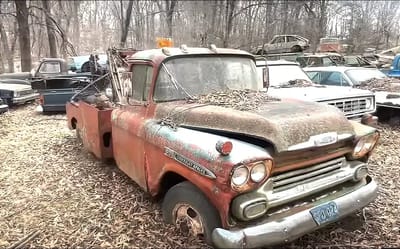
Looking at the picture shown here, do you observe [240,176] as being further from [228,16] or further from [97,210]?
[228,16]

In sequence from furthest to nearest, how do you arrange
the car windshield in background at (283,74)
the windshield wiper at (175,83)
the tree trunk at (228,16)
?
the tree trunk at (228,16) < the car windshield in background at (283,74) < the windshield wiper at (175,83)

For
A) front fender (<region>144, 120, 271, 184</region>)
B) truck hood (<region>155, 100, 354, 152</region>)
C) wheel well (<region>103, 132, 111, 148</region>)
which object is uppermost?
truck hood (<region>155, 100, 354, 152</region>)

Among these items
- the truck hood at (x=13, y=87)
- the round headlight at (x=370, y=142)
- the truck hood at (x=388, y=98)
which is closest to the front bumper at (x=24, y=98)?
the truck hood at (x=13, y=87)

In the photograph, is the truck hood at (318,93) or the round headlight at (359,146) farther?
the truck hood at (318,93)

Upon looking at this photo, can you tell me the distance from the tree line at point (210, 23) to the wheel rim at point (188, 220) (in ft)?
71.4

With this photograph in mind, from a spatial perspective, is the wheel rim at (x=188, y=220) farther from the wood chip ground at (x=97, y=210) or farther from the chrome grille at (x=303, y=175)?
the chrome grille at (x=303, y=175)

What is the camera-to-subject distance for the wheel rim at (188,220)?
11.4ft

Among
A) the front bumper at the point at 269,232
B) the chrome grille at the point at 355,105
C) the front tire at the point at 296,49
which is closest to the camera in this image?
the front bumper at the point at 269,232

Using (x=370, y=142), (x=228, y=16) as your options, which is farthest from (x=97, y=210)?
(x=228, y=16)

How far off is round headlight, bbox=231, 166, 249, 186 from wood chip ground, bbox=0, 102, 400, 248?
31.7 inches

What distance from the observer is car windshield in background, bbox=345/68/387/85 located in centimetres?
970

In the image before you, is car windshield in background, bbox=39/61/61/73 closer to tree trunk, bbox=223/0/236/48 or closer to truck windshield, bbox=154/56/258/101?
truck windshield, bbox=154/56/258/101

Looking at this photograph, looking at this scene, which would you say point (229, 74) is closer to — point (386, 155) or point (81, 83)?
point (386, 155)

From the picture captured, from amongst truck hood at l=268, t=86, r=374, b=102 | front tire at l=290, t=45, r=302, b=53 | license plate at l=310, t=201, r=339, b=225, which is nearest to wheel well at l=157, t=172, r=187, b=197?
license plate at l=310, t=201, r=339, b=225
